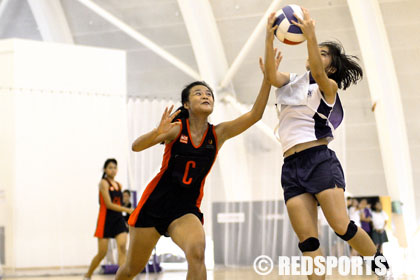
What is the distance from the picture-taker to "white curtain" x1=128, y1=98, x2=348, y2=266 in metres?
12.6

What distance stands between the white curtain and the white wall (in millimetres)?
406

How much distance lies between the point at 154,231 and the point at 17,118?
8.17 metres

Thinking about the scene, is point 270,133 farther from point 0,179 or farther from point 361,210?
point 0,179

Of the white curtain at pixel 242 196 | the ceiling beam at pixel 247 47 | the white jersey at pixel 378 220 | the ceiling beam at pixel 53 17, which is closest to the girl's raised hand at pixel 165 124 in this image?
the white curtain at pixel 242 196

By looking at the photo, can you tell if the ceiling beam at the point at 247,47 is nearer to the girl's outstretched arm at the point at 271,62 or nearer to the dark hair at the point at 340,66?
the dark hair at the point at 340,66

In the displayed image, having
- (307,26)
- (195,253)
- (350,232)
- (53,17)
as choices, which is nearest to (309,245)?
(350,232)

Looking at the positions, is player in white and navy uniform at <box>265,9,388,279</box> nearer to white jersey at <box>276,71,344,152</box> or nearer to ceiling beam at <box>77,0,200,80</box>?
white jersey at <box>276,71,344,152</box>

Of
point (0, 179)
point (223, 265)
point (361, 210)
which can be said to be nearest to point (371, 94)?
point (361, 210)

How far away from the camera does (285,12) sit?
13.5 ft

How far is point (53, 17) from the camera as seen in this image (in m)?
17.7

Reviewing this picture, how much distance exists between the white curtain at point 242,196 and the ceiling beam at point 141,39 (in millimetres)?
3608

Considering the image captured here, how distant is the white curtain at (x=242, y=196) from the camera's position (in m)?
12.6

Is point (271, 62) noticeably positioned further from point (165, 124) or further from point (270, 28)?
point (165, 124)

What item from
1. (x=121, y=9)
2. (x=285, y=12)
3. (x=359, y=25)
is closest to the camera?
(x=285, y=12)
